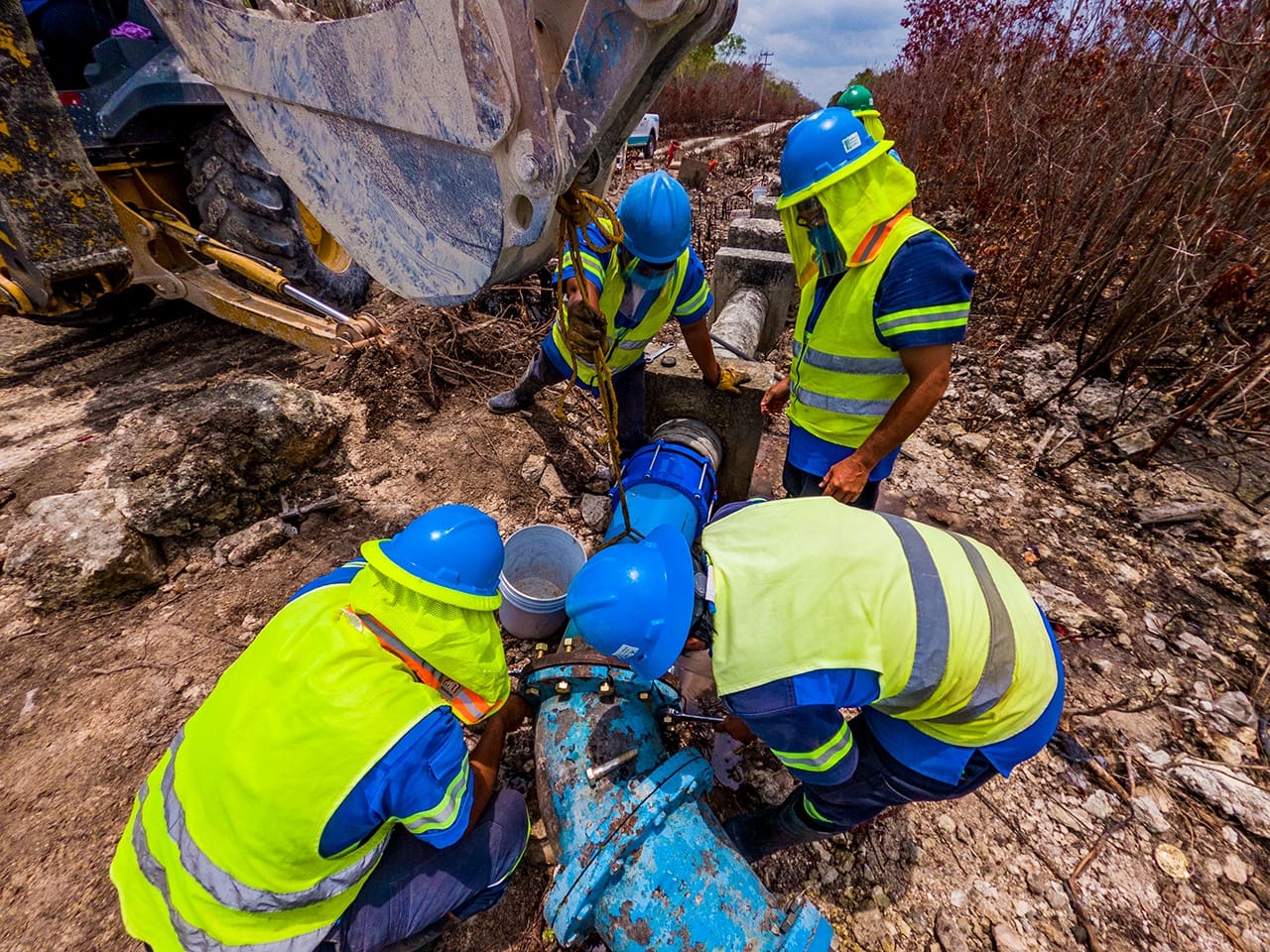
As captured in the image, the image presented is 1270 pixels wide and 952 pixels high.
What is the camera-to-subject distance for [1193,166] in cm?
353

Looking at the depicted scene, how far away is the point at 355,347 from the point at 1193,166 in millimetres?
5357

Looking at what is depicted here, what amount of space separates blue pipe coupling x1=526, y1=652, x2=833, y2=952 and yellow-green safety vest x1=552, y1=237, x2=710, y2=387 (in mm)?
1701

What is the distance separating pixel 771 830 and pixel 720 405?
1938mm

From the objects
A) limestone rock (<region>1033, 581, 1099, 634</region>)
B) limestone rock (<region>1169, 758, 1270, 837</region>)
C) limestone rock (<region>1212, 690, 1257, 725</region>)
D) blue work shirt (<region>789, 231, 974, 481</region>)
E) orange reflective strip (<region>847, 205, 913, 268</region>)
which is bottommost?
limestone rock (<region>1169, 758, 1270, 837</region>)

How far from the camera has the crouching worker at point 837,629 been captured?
4.37 ft

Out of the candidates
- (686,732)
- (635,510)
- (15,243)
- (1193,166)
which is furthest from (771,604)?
(1193,166)

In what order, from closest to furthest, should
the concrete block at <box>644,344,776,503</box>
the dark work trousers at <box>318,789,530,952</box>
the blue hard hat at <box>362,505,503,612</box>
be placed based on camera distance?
the blue hard hat at <box>362,505,503,612</box> < the dark work trousers at <box>318,789,530,952</box> < the concrete block at <box>644,344,776,503</box>

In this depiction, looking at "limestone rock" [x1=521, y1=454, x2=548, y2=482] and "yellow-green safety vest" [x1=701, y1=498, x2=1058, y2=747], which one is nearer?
"yellow-green safety vest" [x1=701, y1=498, x2=1058, y2=747]

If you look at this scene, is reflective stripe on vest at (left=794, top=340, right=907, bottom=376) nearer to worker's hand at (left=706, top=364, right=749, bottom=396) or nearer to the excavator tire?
worker's hand at (left=706, top=364, right=749, bottom=396)

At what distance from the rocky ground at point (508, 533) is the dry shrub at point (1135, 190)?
1.72 ft

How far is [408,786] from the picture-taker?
1.38m

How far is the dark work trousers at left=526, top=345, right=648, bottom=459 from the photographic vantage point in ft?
10.4

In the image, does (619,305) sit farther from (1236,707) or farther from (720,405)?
(1236,707)

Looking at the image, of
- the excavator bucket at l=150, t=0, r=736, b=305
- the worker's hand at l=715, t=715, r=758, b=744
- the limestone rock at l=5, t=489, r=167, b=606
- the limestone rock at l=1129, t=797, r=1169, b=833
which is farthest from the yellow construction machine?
the limestone rock at l=1129, t=797, r=1169, b=833
